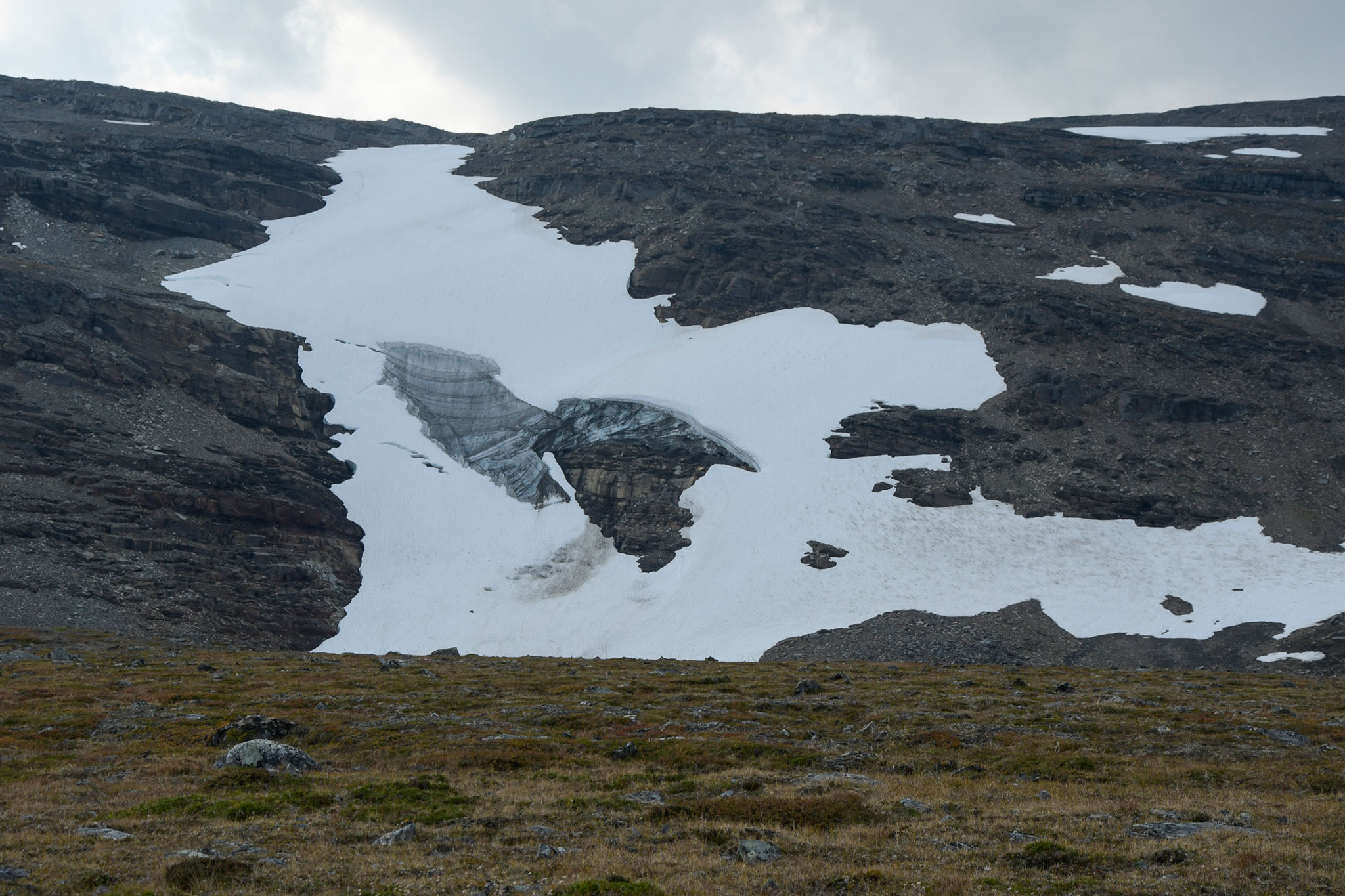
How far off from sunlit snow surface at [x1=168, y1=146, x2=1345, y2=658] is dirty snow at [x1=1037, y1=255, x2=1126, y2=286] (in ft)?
55.4

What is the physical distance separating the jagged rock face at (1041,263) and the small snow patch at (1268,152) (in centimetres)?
156

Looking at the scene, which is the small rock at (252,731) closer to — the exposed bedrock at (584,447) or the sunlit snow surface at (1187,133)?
the exposed bedrock at (584,447)

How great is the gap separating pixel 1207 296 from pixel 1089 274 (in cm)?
1109

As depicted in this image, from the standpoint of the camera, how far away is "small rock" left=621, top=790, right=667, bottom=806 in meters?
17.4

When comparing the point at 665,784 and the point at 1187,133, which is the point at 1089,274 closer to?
the point at 1187,133

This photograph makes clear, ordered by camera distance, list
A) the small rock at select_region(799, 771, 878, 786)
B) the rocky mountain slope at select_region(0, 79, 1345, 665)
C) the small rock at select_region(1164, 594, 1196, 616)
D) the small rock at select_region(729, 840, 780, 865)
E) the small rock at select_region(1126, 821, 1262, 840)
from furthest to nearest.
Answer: the rocky mountain slope at select_region(0, 79, 1345, 665), the small rock at select_region(1164, 594, 1196, 616), the small rock at select_region(799, 771, 878, 786), the small rock at select_region(1126, 821, 1262, 840), the small rock at select_region(729, 840, 780, 865)

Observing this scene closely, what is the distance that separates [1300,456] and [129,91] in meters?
160

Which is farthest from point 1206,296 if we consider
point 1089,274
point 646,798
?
point 646,798

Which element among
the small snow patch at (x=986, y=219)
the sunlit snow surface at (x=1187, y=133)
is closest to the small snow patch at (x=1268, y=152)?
the sunlit snow surface at (x=1187, y=133)

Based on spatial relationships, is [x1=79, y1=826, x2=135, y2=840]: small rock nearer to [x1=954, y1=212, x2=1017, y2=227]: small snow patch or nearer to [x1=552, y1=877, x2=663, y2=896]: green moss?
[x1=552, y1=877, x2=663, y2=896]: green moss

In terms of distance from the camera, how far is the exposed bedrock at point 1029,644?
46.4 metres

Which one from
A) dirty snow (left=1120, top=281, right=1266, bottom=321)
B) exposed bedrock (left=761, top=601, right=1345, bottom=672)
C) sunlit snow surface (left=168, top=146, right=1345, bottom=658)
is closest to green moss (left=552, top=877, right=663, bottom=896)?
exposed bedrock (left=761, top=601, right=1345, bottom=672)

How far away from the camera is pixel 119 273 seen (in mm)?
84938

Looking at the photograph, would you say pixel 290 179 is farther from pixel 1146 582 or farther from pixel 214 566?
pixel 1146 582
